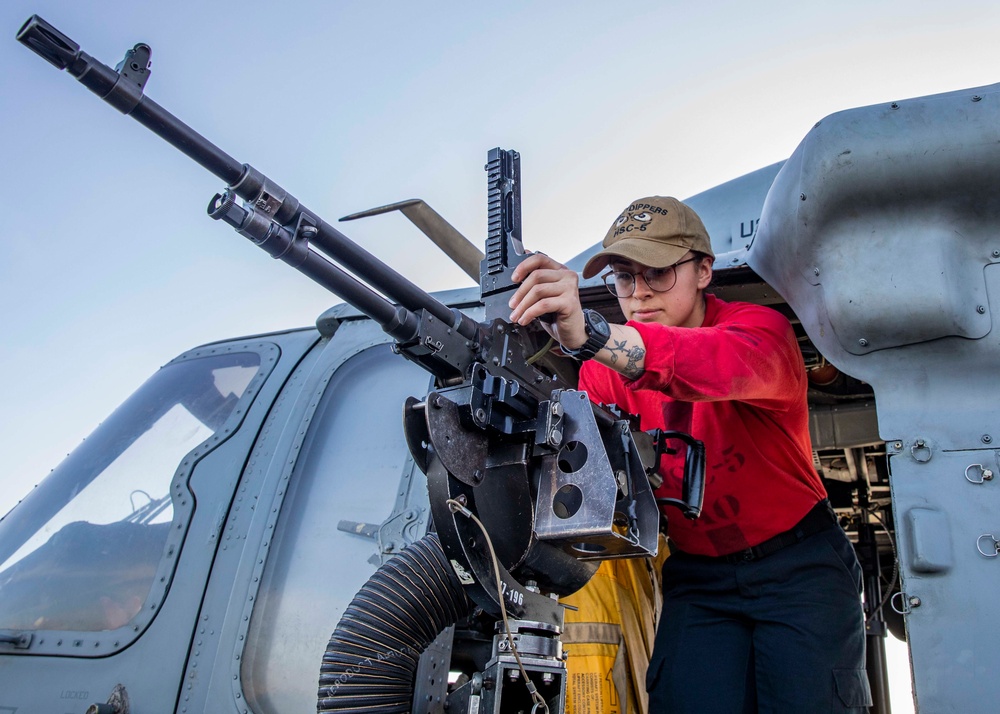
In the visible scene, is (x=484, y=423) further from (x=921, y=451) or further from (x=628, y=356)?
(x=921, y=451)

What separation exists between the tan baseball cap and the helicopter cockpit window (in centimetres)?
220

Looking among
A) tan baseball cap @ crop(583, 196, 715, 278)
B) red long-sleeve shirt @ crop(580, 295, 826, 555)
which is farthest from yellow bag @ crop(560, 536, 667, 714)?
tan baseball cap @ crop(583, 196, 715, 278)

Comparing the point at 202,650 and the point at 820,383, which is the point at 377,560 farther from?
the point at 820,383

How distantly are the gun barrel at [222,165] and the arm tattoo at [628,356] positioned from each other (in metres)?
0.42

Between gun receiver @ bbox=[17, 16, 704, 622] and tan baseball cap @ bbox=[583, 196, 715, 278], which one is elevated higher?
tan baseball cap @ bbox=[583, 196, 715, 278]

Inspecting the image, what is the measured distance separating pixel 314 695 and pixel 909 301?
253cm

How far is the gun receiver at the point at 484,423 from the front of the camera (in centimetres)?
204

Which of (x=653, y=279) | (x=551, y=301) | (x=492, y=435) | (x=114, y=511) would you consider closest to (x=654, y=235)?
(x=653, y=279)

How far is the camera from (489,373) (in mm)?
2230

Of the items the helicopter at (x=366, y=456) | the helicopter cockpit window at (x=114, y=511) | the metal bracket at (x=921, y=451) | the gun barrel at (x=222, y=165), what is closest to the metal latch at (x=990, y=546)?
the helicopter at (x=366, y=456)

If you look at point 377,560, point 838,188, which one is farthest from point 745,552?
point 377,560

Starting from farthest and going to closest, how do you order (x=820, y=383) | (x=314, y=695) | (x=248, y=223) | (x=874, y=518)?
1. (x=874, y=518)
2. (x=820, y=383)
3. (x=314, y=695)
4. (x=248, y=223)

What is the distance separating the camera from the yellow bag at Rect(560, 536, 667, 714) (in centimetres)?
272

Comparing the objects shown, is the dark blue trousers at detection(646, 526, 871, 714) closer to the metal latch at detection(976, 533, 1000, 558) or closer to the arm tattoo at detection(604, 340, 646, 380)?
the metal latch at detection(976, 533, 1000, 558)
